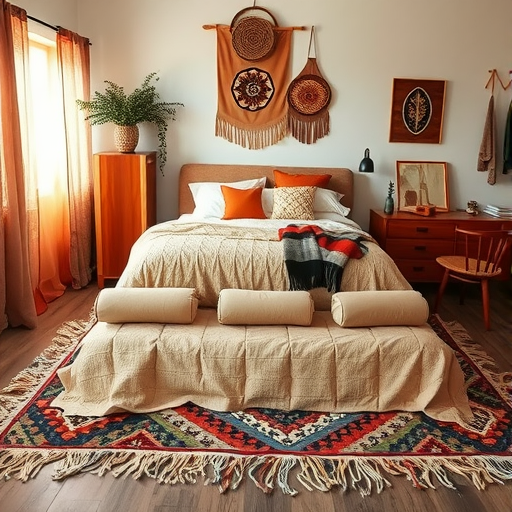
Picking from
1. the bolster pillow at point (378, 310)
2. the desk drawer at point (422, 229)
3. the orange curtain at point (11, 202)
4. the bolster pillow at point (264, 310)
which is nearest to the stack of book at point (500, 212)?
the desk drawer at point (422, 229)

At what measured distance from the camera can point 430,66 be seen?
4.62m

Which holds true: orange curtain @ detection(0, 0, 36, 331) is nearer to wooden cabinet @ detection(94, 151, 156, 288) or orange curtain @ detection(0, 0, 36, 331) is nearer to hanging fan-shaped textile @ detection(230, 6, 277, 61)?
wooden cabinet @ detection(94, 151, 156, 288)

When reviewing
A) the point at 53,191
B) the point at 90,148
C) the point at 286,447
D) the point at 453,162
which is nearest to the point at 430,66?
the point at 453,162

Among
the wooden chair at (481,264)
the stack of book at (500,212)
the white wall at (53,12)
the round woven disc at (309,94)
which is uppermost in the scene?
the white wall at (53,12)

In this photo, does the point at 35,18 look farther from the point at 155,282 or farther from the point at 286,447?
the point at 286,447

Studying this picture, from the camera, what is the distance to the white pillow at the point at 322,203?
4.40 m

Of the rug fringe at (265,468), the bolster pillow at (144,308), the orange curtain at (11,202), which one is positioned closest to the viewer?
the rug fringe at (265,468)

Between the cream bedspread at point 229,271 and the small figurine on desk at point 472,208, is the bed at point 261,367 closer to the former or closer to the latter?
the cream bedspread at point 229,271

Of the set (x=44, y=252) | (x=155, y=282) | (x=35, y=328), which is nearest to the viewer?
(x=155, y=282)

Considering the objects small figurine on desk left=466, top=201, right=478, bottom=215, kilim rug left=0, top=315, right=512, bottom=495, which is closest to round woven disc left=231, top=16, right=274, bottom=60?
small figurine on desk left=466, top=201, right=478, bottom=215

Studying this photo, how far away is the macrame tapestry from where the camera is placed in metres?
4.60

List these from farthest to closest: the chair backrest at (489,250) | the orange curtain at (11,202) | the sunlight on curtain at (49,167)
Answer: the sunlight on curtain at (49,167)
the chair backrest at (489,250)
the orange curtain at (11,202)

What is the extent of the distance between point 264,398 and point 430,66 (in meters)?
3.44

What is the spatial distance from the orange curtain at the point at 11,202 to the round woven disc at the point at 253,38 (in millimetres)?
1769
